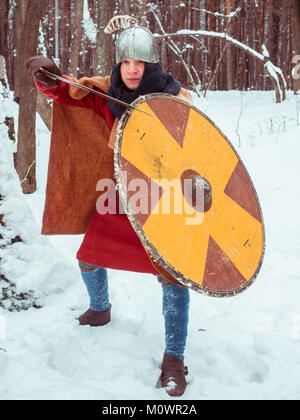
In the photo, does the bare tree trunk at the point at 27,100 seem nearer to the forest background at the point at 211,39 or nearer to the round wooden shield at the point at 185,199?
the round wooden shield at the point at 185,199

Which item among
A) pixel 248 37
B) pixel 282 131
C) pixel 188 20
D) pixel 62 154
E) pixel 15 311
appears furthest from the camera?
pixel 188 20

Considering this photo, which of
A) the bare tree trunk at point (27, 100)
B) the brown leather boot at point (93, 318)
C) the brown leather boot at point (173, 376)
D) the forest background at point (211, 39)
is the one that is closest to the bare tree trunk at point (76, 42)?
the forest background at point (211, 39)

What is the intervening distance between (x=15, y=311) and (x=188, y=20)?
41.9 ft

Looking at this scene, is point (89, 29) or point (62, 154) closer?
point (62, 154)

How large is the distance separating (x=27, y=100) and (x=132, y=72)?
7.92 ft

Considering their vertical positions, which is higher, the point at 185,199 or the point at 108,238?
the point at 185,199

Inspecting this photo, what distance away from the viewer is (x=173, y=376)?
5.34ft

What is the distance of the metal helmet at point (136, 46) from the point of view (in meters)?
1.63

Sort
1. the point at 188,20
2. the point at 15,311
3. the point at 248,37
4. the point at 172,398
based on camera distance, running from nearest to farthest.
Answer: the point at 172,398 < the point at 15,311 < the point at 248,37 < the point at 188,20

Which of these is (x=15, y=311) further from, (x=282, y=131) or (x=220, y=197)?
(x=282, y=131)

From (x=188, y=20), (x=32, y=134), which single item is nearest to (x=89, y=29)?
(x=188, y=20)

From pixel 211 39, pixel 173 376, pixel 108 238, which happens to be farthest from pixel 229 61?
pixel 173 376

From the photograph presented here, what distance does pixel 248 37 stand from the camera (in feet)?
39.6

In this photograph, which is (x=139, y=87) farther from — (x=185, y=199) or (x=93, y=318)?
(x=93, y=318)
